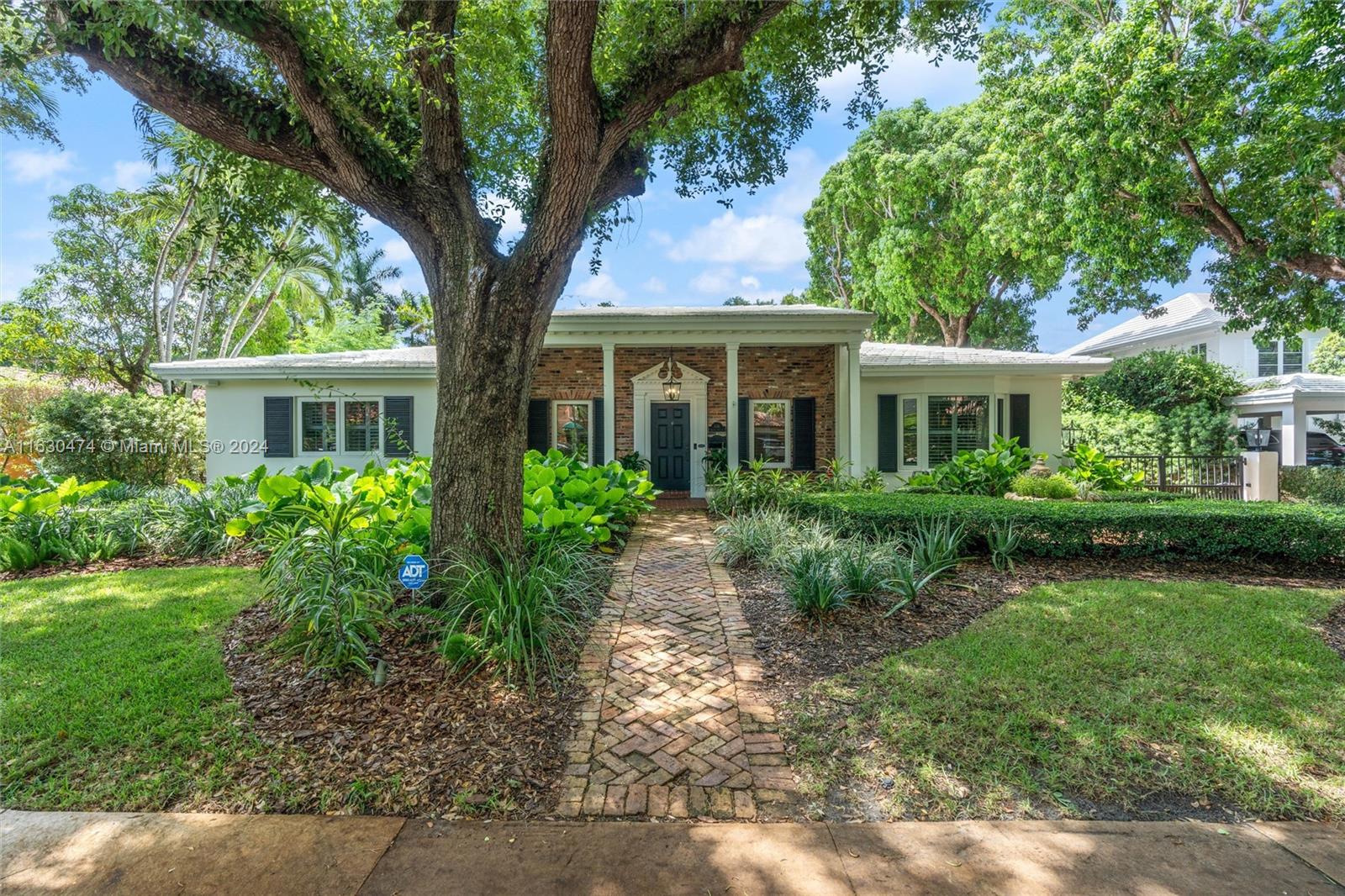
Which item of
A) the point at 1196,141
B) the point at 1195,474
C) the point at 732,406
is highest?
the point at 1196,141

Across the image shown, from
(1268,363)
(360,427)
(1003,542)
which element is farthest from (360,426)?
(1268,363)

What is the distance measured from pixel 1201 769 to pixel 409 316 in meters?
29.5

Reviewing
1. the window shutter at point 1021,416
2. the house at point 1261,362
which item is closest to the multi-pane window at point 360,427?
the window shutter at point 1021,416

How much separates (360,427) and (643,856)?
10.6 metres

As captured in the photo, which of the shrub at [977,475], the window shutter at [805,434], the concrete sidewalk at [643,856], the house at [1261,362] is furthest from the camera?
the house at [1261,362]

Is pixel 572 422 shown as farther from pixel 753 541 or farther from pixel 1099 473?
pixel 1099 473

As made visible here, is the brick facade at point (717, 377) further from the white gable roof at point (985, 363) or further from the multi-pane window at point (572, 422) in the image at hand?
the white gable roof at point (985, 363)

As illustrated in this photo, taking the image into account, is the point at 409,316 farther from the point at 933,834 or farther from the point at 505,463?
the point at 933,834

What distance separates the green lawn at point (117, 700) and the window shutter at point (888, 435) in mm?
10237

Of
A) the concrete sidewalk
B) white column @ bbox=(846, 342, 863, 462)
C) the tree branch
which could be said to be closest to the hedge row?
white column @ bbox=(846, 342, 863, 462)

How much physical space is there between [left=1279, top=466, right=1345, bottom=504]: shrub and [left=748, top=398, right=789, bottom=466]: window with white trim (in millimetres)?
9190

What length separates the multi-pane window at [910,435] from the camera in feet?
38.1

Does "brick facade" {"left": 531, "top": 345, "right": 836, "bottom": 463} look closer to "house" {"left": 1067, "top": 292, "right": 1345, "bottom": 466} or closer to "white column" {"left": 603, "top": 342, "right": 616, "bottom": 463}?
"white column" {"left": 603, "top": 342, "right": 616, "bottom": 463}

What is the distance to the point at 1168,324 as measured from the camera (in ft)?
66.0
